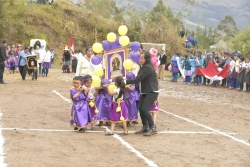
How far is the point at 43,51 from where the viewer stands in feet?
87.0

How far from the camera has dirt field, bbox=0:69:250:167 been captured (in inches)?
331

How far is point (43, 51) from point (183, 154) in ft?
60.9

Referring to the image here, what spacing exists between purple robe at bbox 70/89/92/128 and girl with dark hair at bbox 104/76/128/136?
581mm

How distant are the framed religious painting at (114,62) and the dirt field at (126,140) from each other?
4.41 feet

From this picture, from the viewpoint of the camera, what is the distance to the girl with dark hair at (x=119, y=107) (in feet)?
35.8

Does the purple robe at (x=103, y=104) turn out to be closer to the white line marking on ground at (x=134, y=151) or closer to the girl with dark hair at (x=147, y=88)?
the girl with dark hair at (x=147, y=88)

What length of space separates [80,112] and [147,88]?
1.63 meters

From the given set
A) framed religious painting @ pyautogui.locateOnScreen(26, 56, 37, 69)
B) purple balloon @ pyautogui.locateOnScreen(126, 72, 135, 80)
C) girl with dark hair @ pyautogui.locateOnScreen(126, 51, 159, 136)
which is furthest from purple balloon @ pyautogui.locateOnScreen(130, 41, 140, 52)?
framed religious painting @ pyautogui.locateOnScreen(26, 56, 37, 69)

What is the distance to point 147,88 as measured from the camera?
11000mm

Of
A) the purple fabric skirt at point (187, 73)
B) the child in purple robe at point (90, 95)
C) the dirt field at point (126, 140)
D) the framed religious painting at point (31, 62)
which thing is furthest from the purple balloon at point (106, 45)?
the purple fabric skirt at point (187, 73)

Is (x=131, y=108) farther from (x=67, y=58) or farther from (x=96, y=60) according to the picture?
(x=67, y=58)

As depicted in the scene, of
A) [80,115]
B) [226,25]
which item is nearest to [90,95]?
[80,115]

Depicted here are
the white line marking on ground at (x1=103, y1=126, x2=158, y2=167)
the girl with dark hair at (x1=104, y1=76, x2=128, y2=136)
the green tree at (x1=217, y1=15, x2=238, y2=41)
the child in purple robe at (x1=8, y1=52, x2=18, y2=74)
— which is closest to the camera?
the white line marking on ground at (x1=103, y1=126, x2=158, y2=167)

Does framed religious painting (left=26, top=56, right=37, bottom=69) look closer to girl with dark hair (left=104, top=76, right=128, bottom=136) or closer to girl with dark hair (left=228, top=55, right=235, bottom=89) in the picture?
girl with dark hair (left=228, top=55, right=235, bottom=89)
